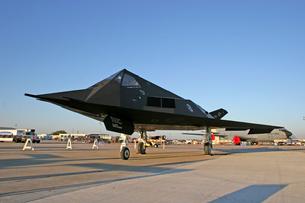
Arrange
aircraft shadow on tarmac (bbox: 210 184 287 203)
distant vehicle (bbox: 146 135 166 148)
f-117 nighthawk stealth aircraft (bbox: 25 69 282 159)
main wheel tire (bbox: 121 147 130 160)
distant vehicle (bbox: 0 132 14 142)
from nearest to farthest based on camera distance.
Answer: aircraft shadow on tarmac (bbox: 210 184 287 203)
f-117 nighthawk stealth aircraft (bbox: 25 69 282 159)
main wheel tire (bbox: 121 147 130 160)
distant vehicle (bbox: 146 135 166 148)
distant vehicle (bbox: 0 132 14 142)

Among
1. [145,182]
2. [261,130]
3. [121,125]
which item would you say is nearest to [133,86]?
[121,125]

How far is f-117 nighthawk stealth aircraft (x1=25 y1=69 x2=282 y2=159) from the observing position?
611 inches

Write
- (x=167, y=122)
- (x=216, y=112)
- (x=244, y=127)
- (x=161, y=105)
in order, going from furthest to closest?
(x=216, y=112) < (x=244, y=127) < (x=167, y=122) < (x=161, y=105)

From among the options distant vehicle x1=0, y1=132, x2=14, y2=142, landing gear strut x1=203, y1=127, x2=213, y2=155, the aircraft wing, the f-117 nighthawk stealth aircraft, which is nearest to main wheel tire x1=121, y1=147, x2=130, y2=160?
the f-117 nighthawk stealth aircraft

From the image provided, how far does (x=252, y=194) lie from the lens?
6.76 meters

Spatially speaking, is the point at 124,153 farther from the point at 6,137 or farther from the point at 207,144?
the point at 6,137

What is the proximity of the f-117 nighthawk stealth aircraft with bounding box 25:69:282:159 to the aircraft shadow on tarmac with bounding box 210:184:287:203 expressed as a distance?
9.36 m

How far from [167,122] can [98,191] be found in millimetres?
13828

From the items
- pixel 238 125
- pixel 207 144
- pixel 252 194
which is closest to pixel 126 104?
pixel 207 144

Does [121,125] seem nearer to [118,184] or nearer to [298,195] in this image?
[118,184]

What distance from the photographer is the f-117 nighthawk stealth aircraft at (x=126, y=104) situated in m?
15.5

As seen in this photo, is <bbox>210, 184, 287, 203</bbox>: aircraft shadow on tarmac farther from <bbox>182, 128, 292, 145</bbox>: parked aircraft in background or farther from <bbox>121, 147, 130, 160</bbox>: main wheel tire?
<bbox>182, 128, 292, 145</bbox>: parked aircraft in background

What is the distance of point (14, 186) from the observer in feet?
24.2

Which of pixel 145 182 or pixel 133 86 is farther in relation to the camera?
pixel 133 86
